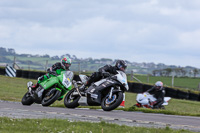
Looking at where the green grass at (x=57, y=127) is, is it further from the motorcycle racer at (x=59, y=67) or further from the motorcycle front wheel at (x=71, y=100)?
the motorcycle racer at (x=59, y=67)

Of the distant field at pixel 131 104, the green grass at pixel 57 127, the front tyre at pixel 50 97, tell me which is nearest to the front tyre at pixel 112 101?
the front tyre at pixel 50 97

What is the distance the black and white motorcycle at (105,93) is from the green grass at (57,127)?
2626mm

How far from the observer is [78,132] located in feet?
20.8

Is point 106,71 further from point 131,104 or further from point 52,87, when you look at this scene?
point 131,104

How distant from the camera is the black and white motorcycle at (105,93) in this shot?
1005 cm

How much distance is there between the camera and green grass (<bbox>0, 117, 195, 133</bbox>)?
21.1 ft

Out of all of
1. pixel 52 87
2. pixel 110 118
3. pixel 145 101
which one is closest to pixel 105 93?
pixel 110 118

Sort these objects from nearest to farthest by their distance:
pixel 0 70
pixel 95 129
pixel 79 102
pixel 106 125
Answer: pixel 95 129
pixel 106 125
pixel 79 102
pixel 0 70

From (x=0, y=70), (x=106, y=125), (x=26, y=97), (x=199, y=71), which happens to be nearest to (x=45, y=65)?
(x=0, y=70)

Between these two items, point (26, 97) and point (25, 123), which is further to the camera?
point (26, 97)

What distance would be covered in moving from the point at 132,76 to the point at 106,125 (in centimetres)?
2254

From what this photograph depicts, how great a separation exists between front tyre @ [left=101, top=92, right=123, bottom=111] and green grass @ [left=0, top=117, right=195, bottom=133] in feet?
7.96

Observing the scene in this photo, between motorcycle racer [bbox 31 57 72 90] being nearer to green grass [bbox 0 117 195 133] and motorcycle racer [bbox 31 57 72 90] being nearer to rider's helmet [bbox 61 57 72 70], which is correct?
rider's helmet [bbox 61 57 72 70]

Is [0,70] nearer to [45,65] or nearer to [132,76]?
[45,65]
